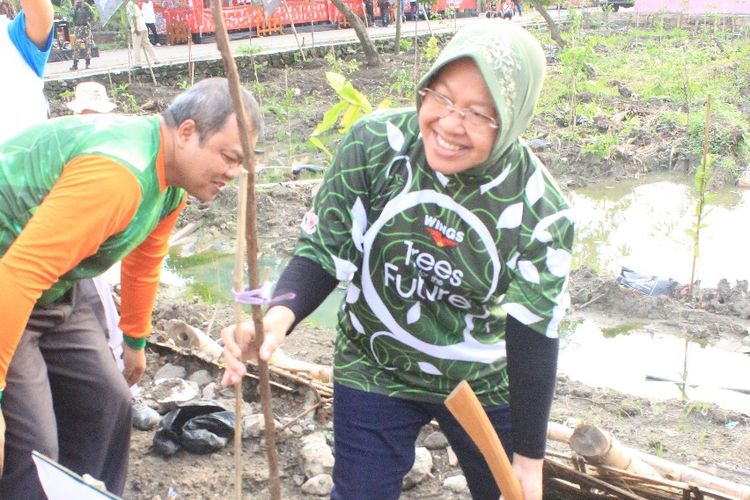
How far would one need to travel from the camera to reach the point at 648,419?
4070 mm

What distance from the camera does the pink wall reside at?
23.5 m

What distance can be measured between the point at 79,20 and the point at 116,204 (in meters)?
16.3

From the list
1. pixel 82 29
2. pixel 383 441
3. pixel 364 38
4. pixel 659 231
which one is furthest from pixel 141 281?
pixel 82 29

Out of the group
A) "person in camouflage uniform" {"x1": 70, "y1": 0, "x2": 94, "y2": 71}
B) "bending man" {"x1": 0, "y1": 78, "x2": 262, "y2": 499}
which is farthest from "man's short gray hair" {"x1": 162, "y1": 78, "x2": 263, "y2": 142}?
"person in camouflage uniform" {"x1": 70, "y1": 0, "x2": 94, "y2": 71}

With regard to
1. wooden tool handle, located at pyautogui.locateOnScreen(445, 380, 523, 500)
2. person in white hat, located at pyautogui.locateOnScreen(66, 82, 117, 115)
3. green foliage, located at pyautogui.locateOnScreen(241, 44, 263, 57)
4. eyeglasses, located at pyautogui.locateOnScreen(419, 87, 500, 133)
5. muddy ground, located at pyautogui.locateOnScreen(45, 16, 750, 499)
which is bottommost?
muddy ground, located at pyautogui.locateOnScreen(45, 16, 750, 499)

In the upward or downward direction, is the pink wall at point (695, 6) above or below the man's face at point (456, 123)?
above

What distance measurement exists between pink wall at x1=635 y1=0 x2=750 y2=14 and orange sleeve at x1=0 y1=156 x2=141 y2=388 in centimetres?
2245

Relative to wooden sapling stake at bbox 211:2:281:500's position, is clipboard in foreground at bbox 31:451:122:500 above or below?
below

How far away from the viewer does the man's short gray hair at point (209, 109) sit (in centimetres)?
203

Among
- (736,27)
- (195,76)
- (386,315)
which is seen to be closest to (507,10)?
(736,27)

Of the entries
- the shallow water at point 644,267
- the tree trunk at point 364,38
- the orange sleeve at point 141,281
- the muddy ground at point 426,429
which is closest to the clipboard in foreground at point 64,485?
the orange sleeve at point 141,281

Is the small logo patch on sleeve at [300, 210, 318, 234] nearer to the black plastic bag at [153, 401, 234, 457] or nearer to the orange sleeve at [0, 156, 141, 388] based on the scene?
the orange sleeve at [0, 156, 141, 388]

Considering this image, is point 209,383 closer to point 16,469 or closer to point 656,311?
point 16,469

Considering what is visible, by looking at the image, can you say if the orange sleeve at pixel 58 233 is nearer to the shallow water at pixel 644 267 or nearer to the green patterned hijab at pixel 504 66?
the green patterned hijab at pixel 504 66
